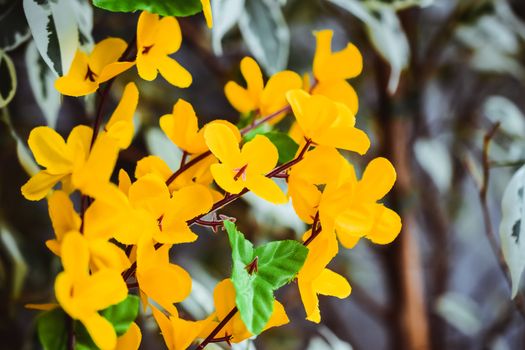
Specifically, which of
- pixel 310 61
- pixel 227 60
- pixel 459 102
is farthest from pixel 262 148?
pixel 459 102

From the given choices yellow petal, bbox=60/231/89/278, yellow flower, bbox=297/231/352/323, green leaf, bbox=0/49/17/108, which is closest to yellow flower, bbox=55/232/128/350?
yellow petal, bbox=60/231/89/278

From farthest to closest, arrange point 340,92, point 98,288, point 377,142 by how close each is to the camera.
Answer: point 377,142, point 340,92, point 98,288

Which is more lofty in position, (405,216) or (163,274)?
(163,274)

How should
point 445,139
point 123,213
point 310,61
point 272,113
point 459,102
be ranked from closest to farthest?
point 123,213 < point 272,113 < point 310,61 < point 445,139 < point 459,102

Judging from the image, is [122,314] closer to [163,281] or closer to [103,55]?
[163,281]

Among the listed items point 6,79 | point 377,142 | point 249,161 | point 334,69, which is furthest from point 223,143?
point 377,142

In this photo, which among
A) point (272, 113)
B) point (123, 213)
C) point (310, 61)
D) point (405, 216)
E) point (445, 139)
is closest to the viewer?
point (123, 213)

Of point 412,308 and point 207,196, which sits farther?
point 412,308

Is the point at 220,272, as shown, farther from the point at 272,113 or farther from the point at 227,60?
the point at 272,113
